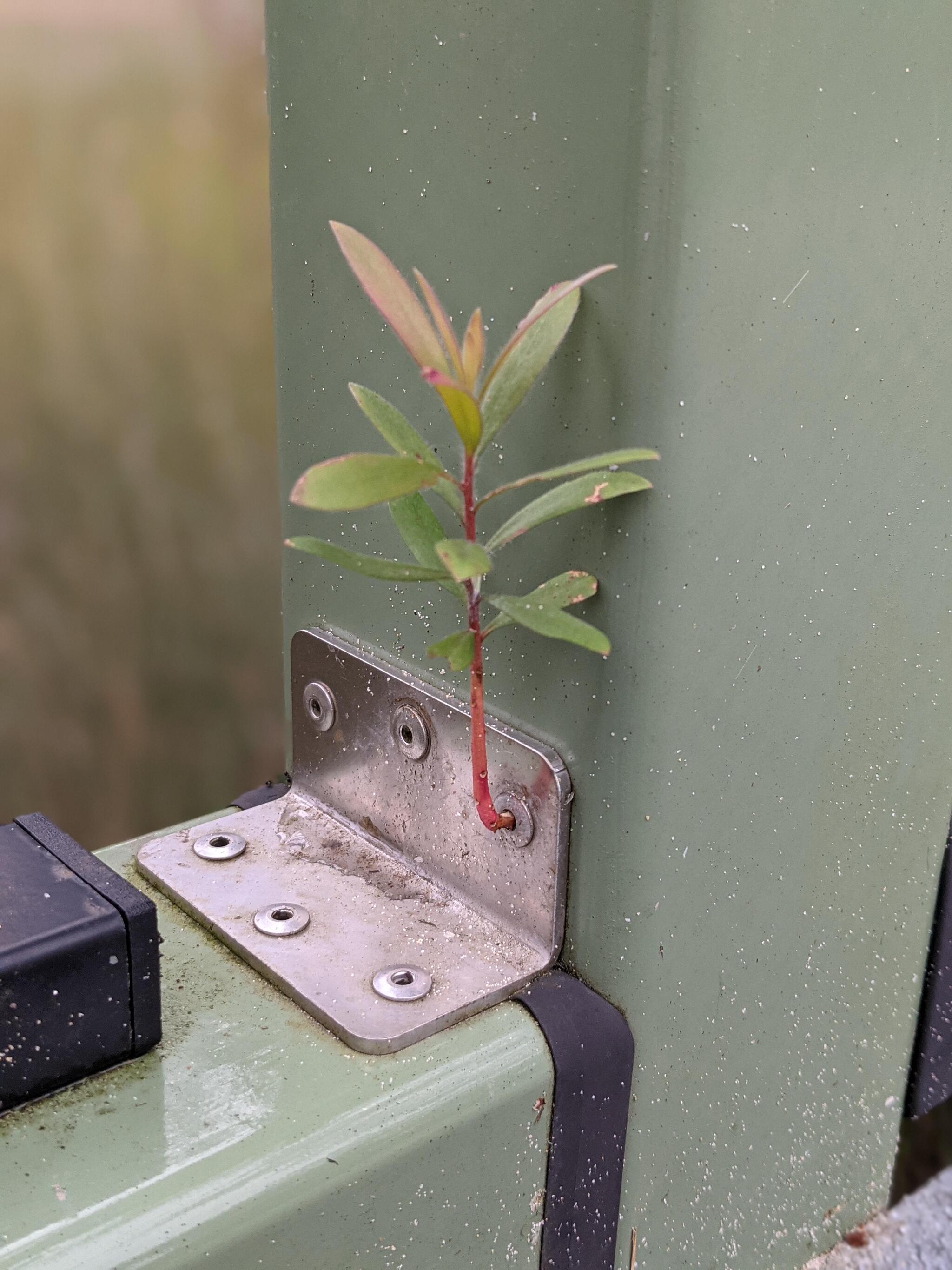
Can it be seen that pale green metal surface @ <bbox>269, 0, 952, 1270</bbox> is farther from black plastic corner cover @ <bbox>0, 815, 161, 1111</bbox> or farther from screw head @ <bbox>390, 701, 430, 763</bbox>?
black plastic corner cover @ <bbox>0, 815, 161, 1111</bbox>

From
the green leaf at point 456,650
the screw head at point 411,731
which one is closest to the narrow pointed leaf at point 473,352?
the green leaf at point 456,650

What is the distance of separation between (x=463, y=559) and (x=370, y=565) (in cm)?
7

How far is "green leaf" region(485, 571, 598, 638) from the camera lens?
523 millimetres

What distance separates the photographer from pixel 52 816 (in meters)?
1.87

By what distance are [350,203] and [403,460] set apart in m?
0.23

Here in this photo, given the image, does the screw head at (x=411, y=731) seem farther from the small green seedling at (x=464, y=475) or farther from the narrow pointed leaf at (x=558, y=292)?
the narrow pointed leaf at (x=558, y=292)

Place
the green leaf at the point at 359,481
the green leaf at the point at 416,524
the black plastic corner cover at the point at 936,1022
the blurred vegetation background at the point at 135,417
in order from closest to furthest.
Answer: the green leaf at the point at 359,481 < the green leaf at the point at 416,524 < the black plastic corner cover at the point at 936,1022 < the blurred vegetation background at the point at 135,417

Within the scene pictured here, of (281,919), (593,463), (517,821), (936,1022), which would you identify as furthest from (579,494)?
(936,1022)

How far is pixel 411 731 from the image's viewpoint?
662 millimetres

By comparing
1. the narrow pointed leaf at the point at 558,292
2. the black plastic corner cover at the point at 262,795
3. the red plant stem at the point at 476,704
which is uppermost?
the narrow pointed leaf at the point at 558,292

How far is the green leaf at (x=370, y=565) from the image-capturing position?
0.49m

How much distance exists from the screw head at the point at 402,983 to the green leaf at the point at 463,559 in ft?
0.77

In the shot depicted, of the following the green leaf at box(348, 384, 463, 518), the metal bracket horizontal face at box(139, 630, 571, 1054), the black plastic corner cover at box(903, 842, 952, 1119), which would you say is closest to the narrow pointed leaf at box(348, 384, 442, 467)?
the green leaf at box(348, 384, 463, 518)

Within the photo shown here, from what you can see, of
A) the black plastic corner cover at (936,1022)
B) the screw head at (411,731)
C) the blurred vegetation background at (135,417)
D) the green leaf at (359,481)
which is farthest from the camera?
the blurred vegetation background at (135,417)
